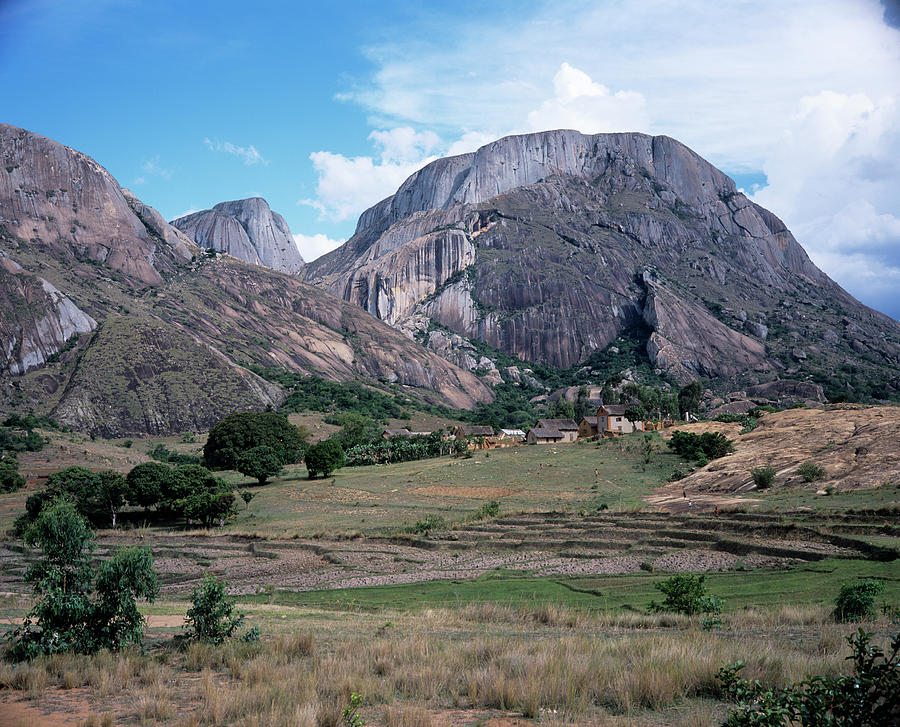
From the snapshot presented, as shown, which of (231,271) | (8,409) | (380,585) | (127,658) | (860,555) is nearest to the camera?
(127,658)

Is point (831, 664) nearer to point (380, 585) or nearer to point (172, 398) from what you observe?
point (380, 585)

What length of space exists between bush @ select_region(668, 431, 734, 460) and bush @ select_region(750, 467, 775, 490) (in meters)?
17.0

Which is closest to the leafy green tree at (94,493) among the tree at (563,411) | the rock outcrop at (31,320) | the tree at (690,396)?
the tree at (563,411)

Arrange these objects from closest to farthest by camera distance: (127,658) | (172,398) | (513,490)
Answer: (127,658) → (513,490) → (172,398)

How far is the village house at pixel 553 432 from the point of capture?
9731 cm

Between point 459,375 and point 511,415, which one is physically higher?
point 459,375

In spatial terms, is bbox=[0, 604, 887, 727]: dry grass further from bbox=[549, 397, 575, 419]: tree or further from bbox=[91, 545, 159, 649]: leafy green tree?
bbox=[549, 397, 575, 419]: tree

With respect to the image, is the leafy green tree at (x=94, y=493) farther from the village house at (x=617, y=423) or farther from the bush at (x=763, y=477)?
the village house at (x=617, y=423)

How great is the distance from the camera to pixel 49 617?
1365 centimetres

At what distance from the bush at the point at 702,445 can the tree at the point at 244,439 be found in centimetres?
4782

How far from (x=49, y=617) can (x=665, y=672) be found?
12.3 m

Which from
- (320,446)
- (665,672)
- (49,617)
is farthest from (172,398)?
(665,672)

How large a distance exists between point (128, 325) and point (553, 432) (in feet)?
295

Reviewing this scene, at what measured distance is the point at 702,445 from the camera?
65.6 metres
